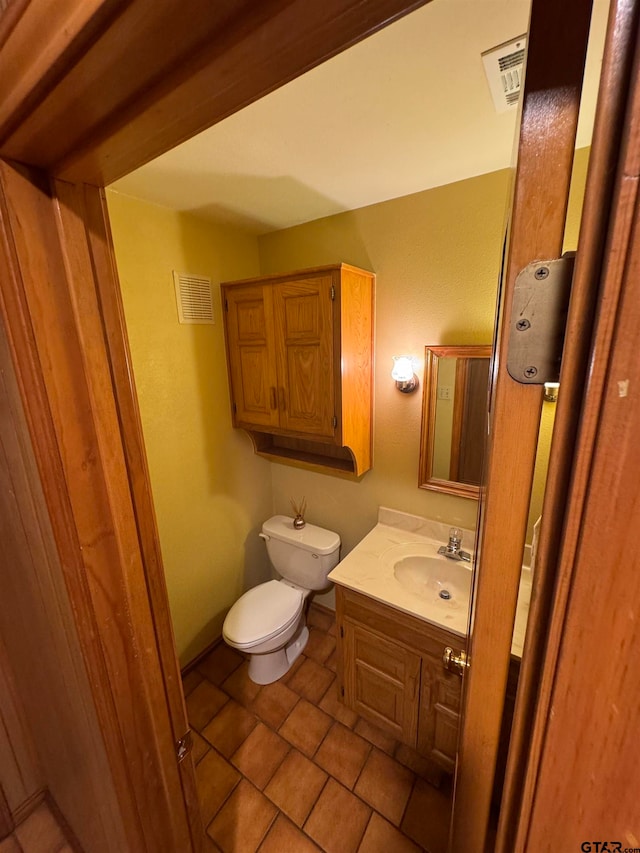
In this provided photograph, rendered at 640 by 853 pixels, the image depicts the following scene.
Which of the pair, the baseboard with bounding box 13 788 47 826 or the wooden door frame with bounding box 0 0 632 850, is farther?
the baseboard with bounding box 13 788 47 826

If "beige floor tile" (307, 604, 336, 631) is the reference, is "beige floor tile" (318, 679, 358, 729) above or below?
below

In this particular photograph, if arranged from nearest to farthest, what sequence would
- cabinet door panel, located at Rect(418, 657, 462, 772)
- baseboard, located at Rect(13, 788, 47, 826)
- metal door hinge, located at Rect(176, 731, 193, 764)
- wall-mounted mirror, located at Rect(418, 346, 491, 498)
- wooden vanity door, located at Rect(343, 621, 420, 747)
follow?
1. metal door hinge, located at Rect(176, 731, 193, 764)
2. baseboard, located at Rect(13, 788, 47, 826)
3. cabinet door panel, located at Rect(418, 657, 462, 772)
4. wooden vanity door, located at Rect(343, 621, 420, 747)
5. wall-mounted mirror, located at Rect(418, 346, 491, 498)

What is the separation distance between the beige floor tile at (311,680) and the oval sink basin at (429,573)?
0.81 metres

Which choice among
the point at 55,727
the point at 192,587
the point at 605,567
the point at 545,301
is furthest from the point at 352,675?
the point at 545,301

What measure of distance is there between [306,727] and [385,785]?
40 cm

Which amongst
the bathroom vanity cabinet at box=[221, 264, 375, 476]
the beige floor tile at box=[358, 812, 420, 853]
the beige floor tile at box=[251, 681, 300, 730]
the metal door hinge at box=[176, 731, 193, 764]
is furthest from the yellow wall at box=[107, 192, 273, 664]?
the beige floor tile at box=[358, 812, 420, 853]

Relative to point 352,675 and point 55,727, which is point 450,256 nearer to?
point 352,675

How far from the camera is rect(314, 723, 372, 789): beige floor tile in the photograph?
1441mm

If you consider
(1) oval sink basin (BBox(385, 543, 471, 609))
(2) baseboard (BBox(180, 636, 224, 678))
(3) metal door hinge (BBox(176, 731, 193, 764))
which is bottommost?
(2) baseboard (BBox(180, 636, 224, 678))

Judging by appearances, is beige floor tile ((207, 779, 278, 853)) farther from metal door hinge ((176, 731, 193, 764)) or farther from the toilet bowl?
metal door hinge ((176, 731, 193, 764))

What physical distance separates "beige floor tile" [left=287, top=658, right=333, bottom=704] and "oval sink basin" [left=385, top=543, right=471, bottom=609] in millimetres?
808

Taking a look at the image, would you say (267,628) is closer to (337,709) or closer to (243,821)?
(337,709)

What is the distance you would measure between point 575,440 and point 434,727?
1.64 m

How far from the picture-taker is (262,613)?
1.80m
